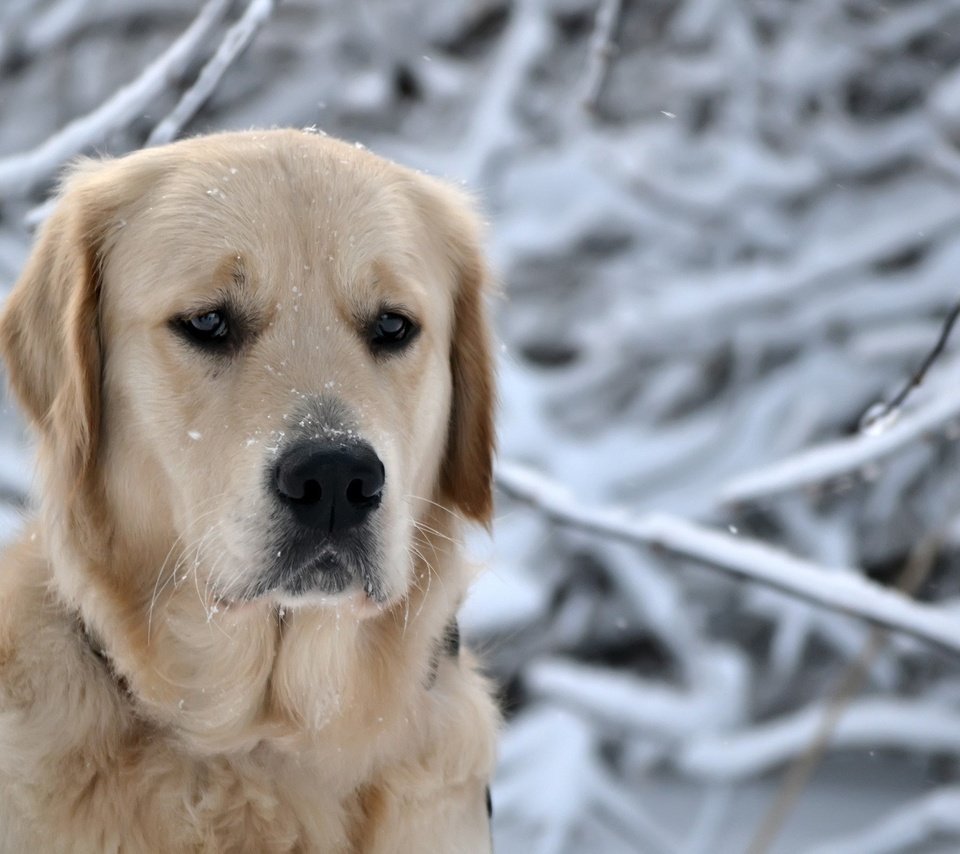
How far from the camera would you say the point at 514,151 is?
672cm

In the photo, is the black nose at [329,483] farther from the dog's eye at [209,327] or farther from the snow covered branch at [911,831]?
the snow covered branch at [911,831]

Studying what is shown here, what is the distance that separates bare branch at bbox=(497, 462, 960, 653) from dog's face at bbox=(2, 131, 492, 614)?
0.99 metres

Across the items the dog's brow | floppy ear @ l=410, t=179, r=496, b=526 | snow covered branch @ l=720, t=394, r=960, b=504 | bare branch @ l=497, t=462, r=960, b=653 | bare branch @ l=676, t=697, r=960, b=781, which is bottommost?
bare branch @ l=676, t=697, r=960, b=781

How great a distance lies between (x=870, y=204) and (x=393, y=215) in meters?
4.87

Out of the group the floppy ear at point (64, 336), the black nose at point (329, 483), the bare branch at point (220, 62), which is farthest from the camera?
the bare branch at point (220, 62)

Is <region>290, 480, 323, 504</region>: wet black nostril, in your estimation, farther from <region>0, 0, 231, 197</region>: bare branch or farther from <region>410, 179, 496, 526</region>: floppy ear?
<region>0, 0, 231, 197</region>: bare branch

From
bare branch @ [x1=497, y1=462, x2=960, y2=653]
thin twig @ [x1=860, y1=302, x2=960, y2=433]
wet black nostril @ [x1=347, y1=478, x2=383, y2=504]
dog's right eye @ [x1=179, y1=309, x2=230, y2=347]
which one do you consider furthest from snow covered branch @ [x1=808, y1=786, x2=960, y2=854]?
dog's right eye @ [x1=179, y1=309, x2=230, y2=347]

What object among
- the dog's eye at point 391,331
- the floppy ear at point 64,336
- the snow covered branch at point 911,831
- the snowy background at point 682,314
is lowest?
the snow covered branch at point 911,831

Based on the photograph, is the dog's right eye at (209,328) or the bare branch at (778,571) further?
the bare branch at (778,571)

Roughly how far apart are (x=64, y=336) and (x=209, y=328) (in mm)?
328

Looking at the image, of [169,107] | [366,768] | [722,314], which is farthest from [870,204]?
[366,768]

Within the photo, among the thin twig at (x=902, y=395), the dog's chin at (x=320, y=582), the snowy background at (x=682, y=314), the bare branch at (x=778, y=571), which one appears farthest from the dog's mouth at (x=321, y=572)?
the snowy background at (x=682, y=314)

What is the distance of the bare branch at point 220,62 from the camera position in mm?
2617

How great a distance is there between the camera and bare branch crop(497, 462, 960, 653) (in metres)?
3.02
